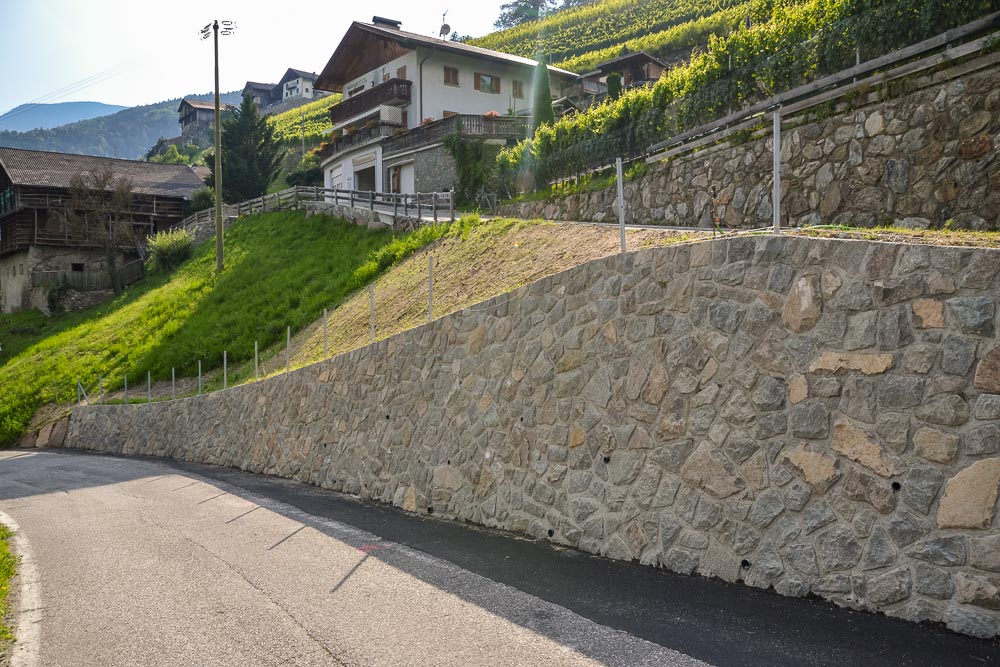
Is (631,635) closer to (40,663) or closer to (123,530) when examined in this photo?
(40,663)

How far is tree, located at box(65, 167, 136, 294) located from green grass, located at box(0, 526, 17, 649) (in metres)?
41.4

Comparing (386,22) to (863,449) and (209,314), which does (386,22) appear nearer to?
(209,314)

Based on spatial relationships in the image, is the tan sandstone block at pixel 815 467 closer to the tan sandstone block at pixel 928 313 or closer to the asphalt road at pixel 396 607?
the asphalt road at pixel 396 607

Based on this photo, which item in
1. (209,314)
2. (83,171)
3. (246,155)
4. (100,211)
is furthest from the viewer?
(246,155)

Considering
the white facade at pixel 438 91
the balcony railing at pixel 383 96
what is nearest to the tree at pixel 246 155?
the white facade at pixel 438 91

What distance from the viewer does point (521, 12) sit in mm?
144375

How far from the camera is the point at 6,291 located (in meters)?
52.2

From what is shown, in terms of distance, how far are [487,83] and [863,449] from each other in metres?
45.9

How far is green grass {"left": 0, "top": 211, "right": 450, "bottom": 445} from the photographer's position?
1113 inches

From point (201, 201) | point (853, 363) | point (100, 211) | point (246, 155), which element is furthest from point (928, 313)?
point (201, 201)

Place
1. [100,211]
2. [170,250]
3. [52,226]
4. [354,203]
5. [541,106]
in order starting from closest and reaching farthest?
[541,106] < [354,203] < [170,250] < [100,211] < [52,226]

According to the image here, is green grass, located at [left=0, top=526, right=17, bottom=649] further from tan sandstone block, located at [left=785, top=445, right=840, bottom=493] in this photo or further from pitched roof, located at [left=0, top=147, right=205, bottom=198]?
pitched roof, located at [left=0, top=147, right=205, bottom=198]

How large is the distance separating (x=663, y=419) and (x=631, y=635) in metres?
2.33

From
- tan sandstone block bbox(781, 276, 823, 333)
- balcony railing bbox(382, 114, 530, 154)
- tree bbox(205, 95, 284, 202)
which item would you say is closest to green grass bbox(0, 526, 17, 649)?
tan sandstone block bbox(781, 276, 823, 333)
